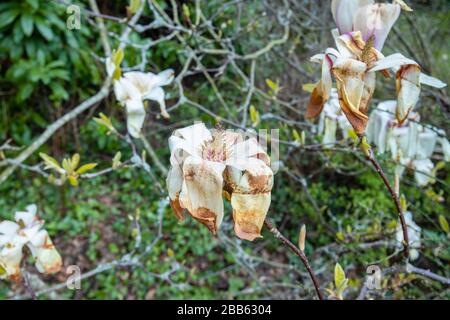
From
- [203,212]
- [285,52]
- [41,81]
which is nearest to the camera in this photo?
[203,212]

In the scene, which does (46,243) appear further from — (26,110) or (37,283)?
(26,110)

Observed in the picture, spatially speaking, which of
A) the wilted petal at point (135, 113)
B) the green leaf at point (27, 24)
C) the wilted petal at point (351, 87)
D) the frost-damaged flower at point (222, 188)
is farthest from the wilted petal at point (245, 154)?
the green leaf at point (27, 24)

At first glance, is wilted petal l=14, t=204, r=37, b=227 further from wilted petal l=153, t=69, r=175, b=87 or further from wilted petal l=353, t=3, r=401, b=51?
wilted petal l=353, t=3, r=401, b=51

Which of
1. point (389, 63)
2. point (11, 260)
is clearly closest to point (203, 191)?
point (389, 63)

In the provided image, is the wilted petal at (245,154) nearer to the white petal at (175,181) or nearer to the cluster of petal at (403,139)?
the white petal at (175,181)

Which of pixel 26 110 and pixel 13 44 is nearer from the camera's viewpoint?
pixel 13 44
